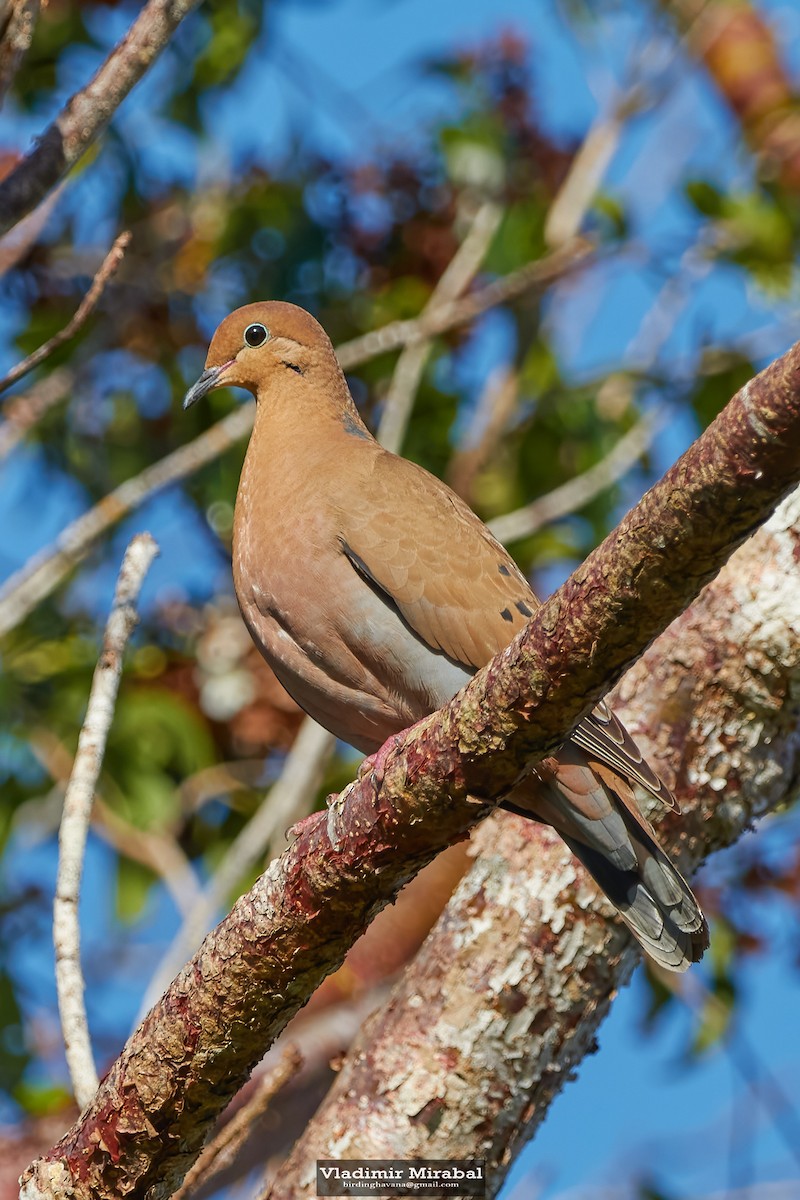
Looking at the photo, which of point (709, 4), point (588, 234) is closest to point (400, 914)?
point (588, 234)

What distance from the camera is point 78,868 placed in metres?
2.98

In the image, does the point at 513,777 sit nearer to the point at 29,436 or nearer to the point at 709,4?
the point at 29,436

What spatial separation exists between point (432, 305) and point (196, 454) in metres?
1.18

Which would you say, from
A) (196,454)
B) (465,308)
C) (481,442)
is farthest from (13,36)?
(481,442)

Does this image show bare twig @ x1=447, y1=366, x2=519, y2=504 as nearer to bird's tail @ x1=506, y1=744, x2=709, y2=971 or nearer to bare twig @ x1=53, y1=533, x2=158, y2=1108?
bird's tail @ x1=506, y1=744, x2=709, y2=971

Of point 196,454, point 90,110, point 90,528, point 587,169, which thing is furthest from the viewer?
point 587,169

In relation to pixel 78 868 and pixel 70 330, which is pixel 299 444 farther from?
pixel 78 868

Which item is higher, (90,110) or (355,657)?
(90,110)

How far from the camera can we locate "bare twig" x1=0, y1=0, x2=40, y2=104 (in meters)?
2.78

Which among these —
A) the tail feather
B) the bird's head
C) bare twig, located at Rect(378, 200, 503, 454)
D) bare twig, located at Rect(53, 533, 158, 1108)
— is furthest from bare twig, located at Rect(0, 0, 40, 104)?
bare twig, located at Rect(378, 200, 503, 454)

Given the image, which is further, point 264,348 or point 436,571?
point 264,348

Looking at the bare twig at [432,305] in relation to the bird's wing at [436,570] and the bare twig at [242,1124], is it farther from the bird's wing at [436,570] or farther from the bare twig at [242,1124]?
the bare twig at [242,1124]

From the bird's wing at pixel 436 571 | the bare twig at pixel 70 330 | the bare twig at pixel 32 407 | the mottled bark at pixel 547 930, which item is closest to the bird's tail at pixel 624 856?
the bird's wing at pixel 436 571

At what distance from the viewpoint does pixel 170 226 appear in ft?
18.6
